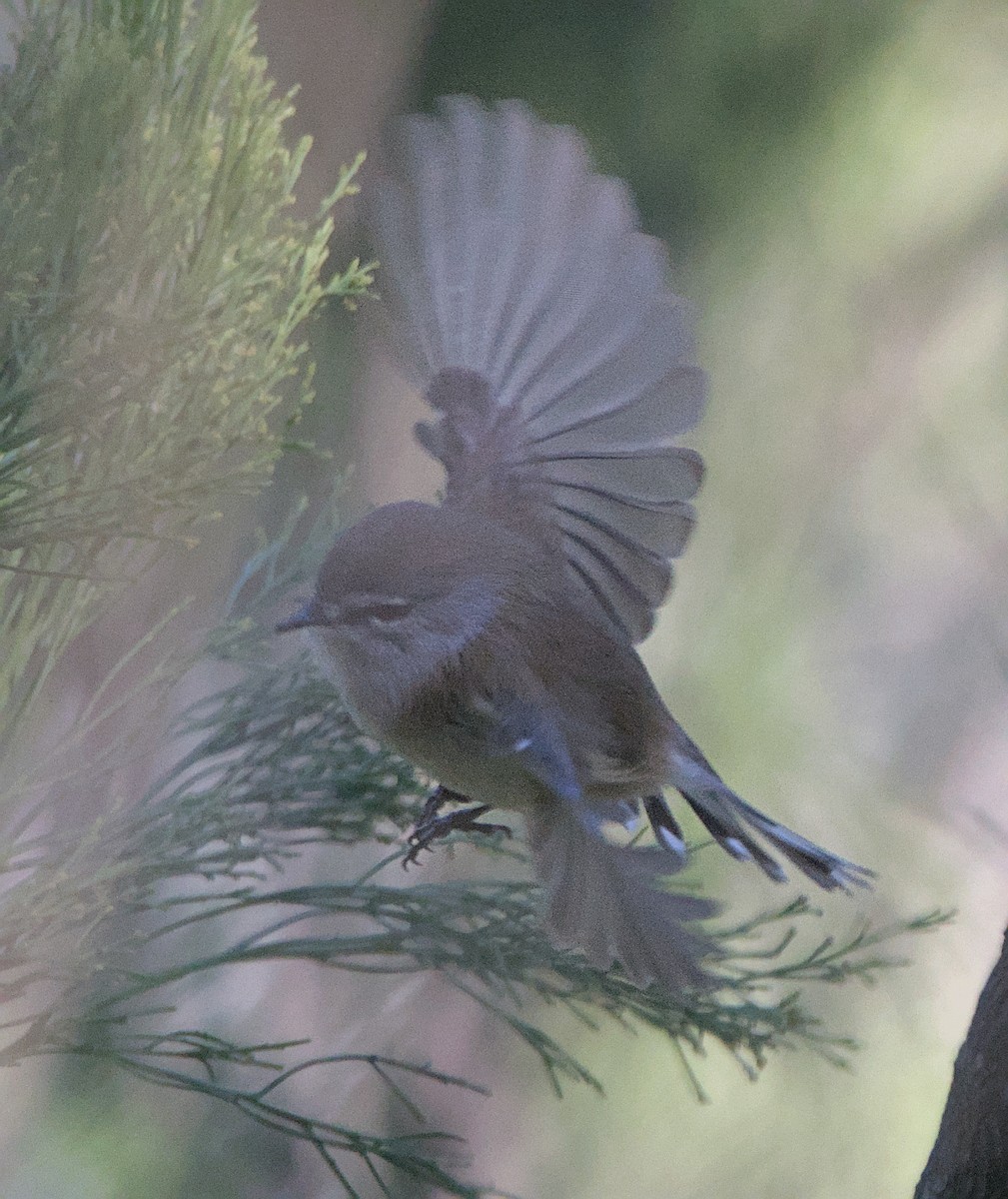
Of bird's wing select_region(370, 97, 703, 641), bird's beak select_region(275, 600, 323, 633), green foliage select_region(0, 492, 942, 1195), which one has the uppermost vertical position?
bird's wing select_region(370, 97, 703, 641)

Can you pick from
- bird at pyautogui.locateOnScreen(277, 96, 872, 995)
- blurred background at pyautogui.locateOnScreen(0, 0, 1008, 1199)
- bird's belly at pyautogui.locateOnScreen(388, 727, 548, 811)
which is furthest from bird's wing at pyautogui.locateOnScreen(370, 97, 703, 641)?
blurred background at pyautogui.locateOnScreen(0, 0, 1008, 1199)

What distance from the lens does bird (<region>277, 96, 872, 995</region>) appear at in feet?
2.32

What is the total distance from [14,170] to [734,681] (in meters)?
1.22

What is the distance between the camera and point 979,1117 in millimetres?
595

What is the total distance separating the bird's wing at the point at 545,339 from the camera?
0.84 meters

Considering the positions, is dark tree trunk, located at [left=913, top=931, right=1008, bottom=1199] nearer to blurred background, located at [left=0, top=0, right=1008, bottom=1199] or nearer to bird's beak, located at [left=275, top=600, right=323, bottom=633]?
bird's beak, located at [left=275, top=600, right=323, bottom=633]

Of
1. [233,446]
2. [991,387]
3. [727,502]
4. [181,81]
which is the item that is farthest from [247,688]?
[991,387]

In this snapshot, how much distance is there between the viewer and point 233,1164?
1158mm

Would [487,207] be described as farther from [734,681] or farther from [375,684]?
[734,681]

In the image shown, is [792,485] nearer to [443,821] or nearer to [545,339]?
[545,339]

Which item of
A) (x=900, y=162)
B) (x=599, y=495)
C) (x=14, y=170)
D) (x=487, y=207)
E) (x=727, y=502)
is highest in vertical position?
(x=900, y=162)

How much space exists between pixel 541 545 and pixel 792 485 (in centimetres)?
89

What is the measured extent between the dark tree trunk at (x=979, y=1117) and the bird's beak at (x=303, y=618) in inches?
14.2

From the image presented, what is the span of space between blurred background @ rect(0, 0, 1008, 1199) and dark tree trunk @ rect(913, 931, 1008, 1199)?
735mm
